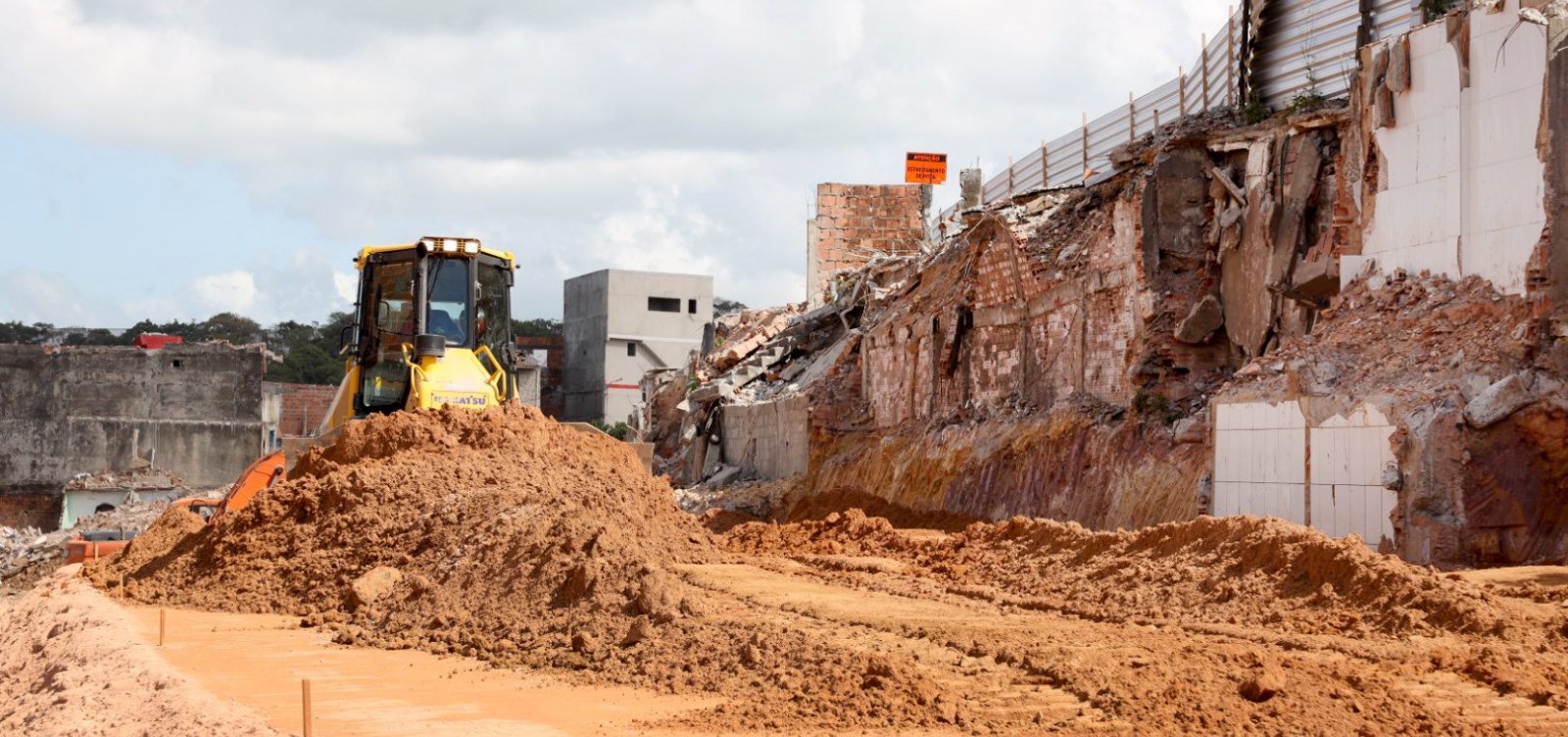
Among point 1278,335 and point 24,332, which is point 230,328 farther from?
point 1278,335

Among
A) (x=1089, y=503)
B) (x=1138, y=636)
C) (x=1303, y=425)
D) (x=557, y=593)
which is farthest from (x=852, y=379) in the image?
(x=1138, y=636)

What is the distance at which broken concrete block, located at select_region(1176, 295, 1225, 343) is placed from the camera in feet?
58.3

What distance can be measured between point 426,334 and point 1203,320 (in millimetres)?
8568

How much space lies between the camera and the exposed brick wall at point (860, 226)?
38.3 m

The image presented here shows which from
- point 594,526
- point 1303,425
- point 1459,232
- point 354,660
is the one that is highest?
point 1459,232

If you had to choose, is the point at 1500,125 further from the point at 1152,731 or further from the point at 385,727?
the point at 385,727

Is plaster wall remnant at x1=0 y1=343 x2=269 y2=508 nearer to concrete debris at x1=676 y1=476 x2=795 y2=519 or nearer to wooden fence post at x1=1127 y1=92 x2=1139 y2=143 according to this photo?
concrete debris at x1=676 y1=476 x2=795 y2=519

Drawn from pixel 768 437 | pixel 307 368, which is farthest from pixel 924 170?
pixel 307 368

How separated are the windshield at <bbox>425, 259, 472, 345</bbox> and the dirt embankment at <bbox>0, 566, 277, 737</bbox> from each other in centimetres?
427

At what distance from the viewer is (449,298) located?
53.2ft

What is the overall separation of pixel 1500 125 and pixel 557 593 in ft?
27.7

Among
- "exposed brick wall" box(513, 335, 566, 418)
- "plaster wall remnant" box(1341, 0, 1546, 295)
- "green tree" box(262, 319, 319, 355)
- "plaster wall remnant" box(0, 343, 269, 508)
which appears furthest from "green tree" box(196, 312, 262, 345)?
"plaster wall remnant" box(1341, 0, 1546, 295)

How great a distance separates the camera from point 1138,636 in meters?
9.48

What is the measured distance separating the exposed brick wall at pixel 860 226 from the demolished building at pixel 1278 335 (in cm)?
1126
